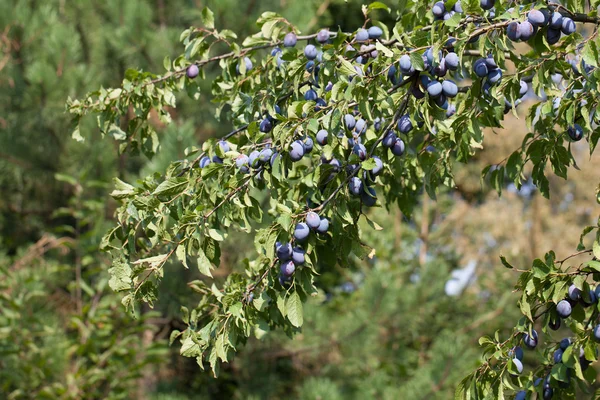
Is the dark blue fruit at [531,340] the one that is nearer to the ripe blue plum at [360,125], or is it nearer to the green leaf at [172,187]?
the ripe blue plum at [360,125]

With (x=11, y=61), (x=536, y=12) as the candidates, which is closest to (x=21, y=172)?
(x=11, y=61)

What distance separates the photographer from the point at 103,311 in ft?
11.4

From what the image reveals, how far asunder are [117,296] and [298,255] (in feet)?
8.89

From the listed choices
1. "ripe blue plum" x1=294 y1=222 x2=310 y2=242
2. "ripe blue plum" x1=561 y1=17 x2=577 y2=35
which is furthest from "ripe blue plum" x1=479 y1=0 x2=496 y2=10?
"ripe blue plum" x1=294 y1=222 x2=310 y2=242

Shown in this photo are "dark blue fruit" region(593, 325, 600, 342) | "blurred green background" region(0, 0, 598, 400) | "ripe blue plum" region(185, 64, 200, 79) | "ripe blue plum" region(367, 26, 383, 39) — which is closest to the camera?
"dark blue fruit" region(593, 325, 600, 342)

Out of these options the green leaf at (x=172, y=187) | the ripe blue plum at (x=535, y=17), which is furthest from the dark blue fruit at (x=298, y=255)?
the ripe blue plum at (x=535, y=17)

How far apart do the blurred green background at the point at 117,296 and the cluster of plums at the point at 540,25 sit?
7.92ft

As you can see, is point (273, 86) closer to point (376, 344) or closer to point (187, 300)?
point (187, 300)

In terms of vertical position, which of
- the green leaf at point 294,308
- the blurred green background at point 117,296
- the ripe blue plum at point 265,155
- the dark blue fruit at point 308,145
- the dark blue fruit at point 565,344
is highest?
the ripe blue plum at point 265,155

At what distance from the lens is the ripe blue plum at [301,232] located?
1.18m

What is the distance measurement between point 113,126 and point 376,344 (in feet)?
10.6

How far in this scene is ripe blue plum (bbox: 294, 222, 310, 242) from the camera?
1179 mm

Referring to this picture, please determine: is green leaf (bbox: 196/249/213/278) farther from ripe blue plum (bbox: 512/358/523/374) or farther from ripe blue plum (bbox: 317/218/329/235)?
ripe blue plum (bbox: 512/358/523/374)

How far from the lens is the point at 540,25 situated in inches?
47.8
